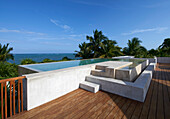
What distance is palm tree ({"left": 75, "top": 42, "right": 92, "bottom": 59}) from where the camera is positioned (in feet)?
47.8

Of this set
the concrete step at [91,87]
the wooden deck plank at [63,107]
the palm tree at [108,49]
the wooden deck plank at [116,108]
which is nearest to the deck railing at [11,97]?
the wooden deck plank at [63,107]

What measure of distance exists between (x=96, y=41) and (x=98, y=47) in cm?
109

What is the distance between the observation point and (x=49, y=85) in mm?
2803

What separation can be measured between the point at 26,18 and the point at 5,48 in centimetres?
732

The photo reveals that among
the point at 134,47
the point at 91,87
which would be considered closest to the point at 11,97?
the point at 91,87

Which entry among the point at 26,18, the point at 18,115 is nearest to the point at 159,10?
the point at 18,115

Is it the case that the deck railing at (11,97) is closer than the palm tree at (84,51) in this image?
Yes

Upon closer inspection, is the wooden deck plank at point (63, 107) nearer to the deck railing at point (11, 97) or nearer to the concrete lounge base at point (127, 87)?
the deck railing at point (11, 97)

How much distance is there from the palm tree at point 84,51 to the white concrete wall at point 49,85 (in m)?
10.7

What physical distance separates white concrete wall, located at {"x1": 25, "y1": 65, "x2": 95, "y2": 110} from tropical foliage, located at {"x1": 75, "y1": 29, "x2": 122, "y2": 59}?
35.3 feet

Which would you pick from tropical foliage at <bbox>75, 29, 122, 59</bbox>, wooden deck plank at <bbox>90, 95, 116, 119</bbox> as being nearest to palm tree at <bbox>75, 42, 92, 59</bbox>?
tropical foliage at <bbox>75, 29, 122, 59</bbox>

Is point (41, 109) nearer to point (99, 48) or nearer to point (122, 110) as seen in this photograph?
point (122, 110)

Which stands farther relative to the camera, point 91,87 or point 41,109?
point 91,87

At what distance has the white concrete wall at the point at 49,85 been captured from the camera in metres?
2.41
